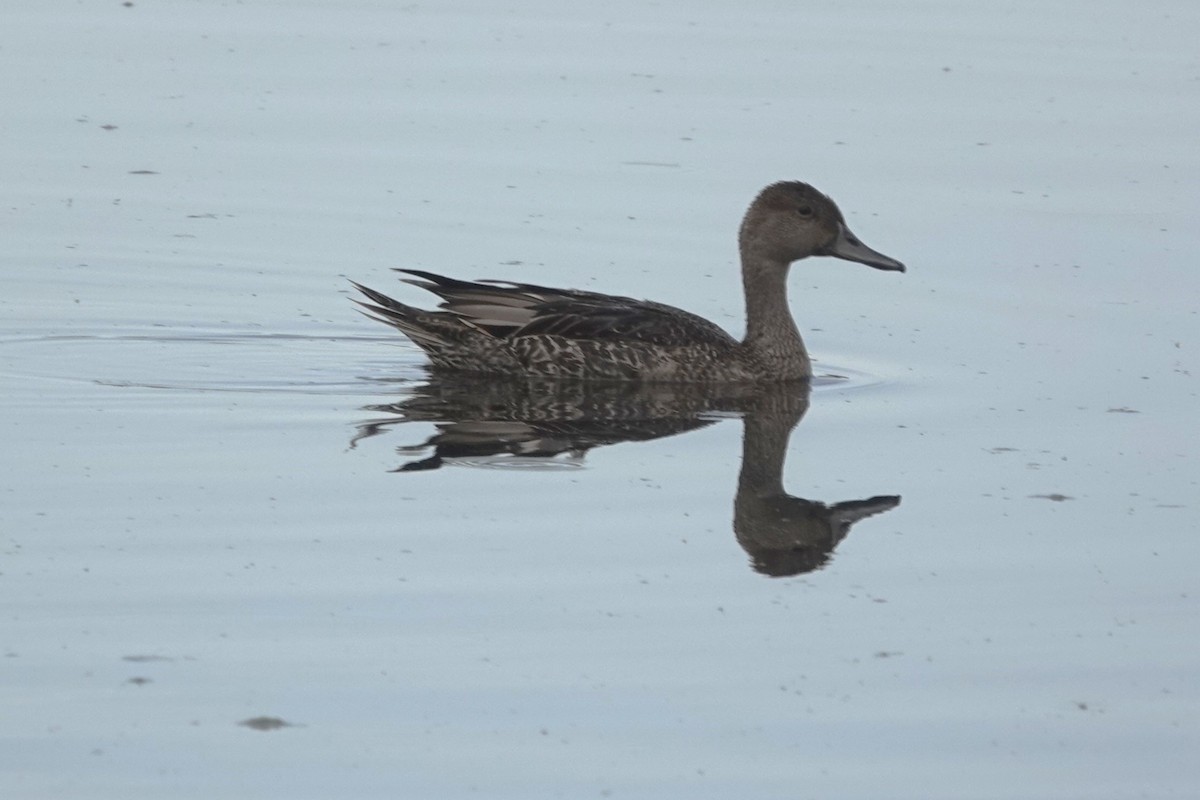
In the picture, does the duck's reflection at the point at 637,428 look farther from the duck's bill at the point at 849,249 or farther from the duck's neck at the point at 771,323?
the duck's bill at the point at 849,249

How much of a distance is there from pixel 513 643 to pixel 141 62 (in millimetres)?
11506

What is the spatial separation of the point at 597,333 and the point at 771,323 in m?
0.97

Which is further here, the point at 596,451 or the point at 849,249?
the point at 849,249

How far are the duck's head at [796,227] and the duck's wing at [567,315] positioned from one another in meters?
0.64

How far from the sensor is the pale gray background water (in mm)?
6562

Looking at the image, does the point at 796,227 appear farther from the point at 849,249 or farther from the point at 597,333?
the point at 597,333

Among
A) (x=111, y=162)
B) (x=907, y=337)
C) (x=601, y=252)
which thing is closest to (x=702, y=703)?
(x=907, y=337)

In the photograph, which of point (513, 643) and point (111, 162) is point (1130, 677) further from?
point (111, 162)

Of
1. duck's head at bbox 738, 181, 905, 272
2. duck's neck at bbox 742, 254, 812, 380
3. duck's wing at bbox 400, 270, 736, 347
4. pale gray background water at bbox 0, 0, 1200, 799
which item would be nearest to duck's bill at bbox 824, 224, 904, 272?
duck's head at bbox 738, 181, 905, 272

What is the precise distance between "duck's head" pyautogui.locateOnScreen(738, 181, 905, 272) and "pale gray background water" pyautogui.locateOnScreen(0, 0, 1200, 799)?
0.60 m

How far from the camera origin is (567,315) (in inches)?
454

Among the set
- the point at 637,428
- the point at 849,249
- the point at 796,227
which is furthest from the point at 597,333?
the point at 849,249

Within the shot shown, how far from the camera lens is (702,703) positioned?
267 inches

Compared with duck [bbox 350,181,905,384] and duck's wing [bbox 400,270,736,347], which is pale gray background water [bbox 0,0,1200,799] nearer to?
duck [bbox 350,181,905,384]
